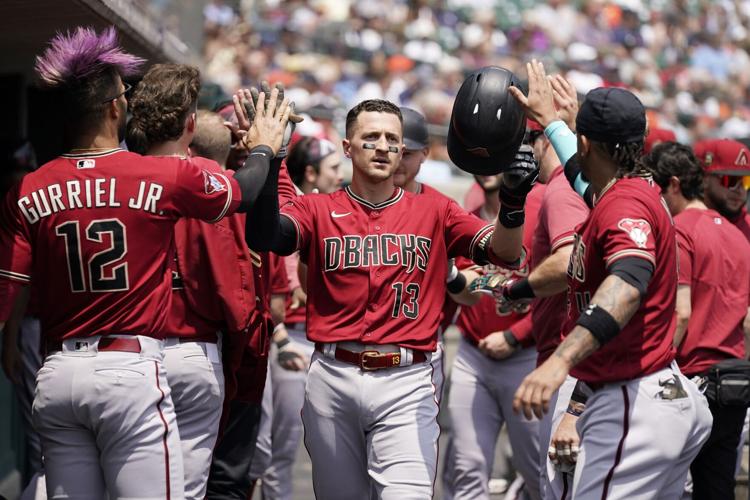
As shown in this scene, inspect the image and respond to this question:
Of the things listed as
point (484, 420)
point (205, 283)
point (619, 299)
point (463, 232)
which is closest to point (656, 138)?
point (484, 420)

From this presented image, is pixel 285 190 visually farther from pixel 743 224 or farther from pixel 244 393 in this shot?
pixel 743 224

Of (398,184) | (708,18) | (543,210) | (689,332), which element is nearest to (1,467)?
(398,184)

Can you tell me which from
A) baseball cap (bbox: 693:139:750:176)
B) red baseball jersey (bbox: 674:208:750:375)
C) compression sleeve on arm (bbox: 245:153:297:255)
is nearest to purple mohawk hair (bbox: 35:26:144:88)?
compression sleeve on arm (bbox: 245:153:297:255)

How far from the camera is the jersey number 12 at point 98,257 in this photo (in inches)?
154

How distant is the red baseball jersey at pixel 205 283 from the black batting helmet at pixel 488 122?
1141 mm

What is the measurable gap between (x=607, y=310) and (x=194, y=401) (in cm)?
200

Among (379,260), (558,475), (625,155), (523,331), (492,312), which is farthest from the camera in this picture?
(492,312)

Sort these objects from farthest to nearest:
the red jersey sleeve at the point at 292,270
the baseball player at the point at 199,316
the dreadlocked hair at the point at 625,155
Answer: the red jersey sleeve at the point at 292,270 < the baseball player at the point at 199,316 < the dreadlocked hair at the point at 625,155

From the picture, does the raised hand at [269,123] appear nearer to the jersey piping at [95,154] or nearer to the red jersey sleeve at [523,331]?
the jersey piping at [95,154]

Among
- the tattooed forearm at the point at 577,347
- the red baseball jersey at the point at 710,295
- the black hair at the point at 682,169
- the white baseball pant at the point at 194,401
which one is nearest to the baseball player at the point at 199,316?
the white baseball pant at the point at 194,401

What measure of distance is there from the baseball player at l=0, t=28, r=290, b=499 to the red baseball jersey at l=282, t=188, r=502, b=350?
813 millimetres

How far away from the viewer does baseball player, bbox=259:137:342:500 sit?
622 centimetres

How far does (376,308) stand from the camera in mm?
4676

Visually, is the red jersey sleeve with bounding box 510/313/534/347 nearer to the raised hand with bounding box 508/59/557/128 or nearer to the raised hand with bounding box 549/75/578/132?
the raised hand with bounding box 549/75/578/132
